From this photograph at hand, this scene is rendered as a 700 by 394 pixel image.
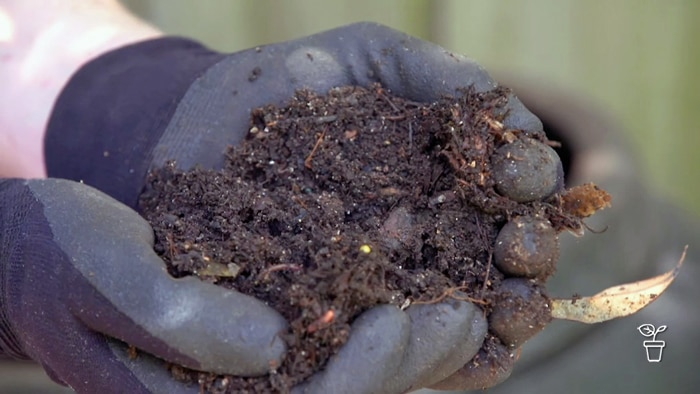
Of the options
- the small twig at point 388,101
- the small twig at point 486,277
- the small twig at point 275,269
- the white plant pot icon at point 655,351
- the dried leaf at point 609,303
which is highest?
the small twig at point 388,101

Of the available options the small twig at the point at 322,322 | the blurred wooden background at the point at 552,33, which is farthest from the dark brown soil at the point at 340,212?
the blurred wooden background at the point at 552,33

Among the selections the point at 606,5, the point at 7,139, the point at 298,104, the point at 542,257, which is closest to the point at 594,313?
the point at 542,257

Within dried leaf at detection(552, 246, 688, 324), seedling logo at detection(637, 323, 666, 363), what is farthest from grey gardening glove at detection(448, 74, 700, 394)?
dried leaf at detection(552, 246, 688, 324)

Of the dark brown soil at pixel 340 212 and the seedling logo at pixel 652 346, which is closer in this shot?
the dark brown soil at pixel 340 212

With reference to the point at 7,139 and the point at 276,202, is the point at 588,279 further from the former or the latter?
the point at 7,139

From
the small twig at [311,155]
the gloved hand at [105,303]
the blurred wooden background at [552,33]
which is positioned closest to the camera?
the gloved hand at [105,303]

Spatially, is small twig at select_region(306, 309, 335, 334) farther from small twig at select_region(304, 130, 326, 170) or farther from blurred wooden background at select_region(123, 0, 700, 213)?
blurred wooden background at select_region(123, 0, 700, 213)

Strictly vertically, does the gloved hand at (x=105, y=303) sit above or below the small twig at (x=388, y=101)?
below

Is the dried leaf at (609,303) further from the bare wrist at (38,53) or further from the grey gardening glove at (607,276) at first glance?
the bare wrist at (38,53)
